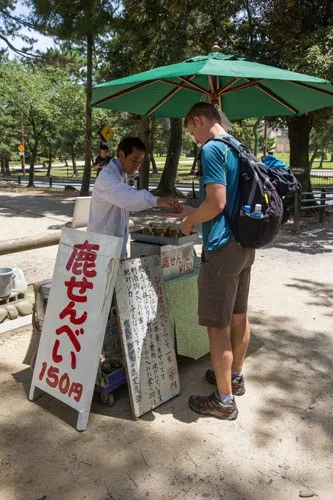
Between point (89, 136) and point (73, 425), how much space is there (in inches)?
466

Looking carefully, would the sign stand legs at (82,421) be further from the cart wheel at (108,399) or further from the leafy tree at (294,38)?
the leafy tree at (294,38)

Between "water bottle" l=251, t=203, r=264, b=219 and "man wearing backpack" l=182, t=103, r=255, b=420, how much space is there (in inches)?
4.1

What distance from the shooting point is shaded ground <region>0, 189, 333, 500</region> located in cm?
214

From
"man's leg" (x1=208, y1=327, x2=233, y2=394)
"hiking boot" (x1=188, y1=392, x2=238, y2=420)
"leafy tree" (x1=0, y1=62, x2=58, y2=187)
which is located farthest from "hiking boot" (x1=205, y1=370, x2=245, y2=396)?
"leafy tree" (x1=0, y1=62, x2=58, y2=187)

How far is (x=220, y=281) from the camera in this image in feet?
8.13

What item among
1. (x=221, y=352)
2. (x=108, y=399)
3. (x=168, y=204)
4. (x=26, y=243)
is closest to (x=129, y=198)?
(x=168, y=204)

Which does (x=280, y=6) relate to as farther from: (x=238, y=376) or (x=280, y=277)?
(x=238, y=376)

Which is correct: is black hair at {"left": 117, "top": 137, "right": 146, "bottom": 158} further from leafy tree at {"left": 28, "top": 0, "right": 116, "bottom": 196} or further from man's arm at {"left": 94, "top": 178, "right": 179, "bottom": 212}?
leafy tree at {"left": 28, "top": 0, "right": 116, "bottom": 196}

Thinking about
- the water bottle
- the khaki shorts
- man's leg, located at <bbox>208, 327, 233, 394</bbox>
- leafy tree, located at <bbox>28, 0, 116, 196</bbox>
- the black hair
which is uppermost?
leafy tree, located at <bbox>28, 0, 116, 196</bbox>

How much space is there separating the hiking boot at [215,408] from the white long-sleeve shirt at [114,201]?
3.58ft

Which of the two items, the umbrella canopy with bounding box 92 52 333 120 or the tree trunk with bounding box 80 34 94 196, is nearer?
the umbrella canopy with bounding box 92 52 333 120

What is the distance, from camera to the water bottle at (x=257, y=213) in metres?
2.37

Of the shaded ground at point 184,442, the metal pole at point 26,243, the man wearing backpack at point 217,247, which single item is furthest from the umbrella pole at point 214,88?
the shaded ground at point 184,442

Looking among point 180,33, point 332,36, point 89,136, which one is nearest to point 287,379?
point 332,36
